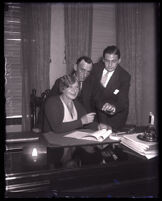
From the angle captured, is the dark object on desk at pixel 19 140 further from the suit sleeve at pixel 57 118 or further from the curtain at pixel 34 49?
the curtain at pixel 34 49

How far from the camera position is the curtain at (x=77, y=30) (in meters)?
4.45

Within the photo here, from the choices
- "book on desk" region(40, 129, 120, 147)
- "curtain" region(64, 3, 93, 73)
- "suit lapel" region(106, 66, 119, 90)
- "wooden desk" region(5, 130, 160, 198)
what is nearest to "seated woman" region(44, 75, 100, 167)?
"book on desk" region(40, 129, 120, 147)

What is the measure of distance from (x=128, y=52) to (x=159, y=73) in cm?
426

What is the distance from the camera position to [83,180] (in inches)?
51.9

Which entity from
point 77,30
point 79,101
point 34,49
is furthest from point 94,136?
point 77,30

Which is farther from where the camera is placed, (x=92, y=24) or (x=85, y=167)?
(x=92, y=24)

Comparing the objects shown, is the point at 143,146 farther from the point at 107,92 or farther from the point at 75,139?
the point at 107,92

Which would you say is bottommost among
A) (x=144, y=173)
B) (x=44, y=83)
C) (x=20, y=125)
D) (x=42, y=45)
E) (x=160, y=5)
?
(x=20, y=125)

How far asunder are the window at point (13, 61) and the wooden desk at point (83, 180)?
3020mm

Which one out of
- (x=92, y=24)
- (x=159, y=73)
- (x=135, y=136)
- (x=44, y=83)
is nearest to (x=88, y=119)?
(x=135, y=136)

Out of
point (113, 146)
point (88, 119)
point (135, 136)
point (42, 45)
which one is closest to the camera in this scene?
point (113, 146)

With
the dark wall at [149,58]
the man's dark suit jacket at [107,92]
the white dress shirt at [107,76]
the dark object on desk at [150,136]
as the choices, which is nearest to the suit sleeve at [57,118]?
the dark object on desk at [150,136]

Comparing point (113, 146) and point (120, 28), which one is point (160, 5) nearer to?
point (113, 146)

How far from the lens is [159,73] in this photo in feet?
3.06
